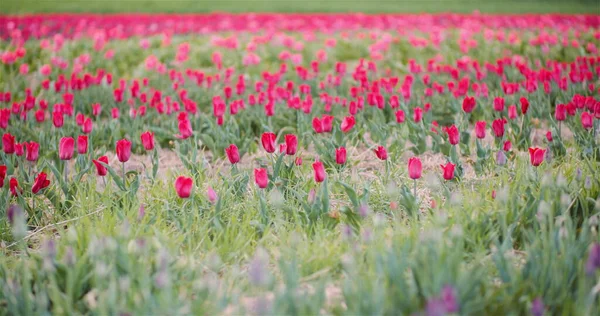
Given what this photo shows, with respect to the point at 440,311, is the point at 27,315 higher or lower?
lower

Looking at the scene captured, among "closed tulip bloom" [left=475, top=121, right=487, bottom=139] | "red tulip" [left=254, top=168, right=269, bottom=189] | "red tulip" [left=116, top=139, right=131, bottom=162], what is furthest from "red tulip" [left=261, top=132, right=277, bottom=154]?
"closed tulip bloom" [left=475, top=121, right=487, bottom=139]

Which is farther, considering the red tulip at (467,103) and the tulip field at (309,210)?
the red tulip at (467,103)

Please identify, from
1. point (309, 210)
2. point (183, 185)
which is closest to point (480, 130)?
point (309, 210)

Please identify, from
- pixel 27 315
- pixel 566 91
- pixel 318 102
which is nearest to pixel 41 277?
pixel 27 315

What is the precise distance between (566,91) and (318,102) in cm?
197

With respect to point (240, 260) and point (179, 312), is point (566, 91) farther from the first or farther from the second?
point (179, 312)

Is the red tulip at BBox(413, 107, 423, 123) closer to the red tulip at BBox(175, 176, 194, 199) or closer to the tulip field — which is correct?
the tulip field

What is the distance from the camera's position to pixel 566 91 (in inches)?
169

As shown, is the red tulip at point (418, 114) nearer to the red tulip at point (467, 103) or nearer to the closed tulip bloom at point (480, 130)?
the red tulip at point (467, 103)

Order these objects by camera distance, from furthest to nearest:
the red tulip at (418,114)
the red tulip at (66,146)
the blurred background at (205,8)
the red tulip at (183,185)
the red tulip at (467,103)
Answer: the blurred background at (205,8) → the red tulip at (418,114) → the red tulip at (467,103) → the red tulip at (66,146) → the red tulip at (183,185)

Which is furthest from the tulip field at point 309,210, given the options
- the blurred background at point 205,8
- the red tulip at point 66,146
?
the blurred background at point 205,8

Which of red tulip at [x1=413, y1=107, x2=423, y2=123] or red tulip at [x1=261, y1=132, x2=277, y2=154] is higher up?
red tulip at [x1=261, y1=132, x2=277, y2=154]

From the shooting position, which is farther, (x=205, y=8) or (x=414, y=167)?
(x=205, y=8)

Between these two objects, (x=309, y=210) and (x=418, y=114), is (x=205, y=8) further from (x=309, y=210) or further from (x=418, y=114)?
(x=309, y=210)
